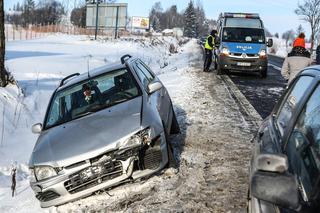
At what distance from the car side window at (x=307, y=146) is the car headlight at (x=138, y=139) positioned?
210 cm

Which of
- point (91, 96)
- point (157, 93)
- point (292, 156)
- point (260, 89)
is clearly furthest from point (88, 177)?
point (260, 89)

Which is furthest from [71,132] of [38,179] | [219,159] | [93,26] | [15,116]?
[93,26]

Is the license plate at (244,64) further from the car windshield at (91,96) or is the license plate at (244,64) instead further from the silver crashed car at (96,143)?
the silver crashed car at (96,143)

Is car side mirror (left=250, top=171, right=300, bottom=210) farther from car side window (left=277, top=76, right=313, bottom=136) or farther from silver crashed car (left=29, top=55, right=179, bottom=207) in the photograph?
silver crashed car (left=29, top=55, right=179, bottom=207)

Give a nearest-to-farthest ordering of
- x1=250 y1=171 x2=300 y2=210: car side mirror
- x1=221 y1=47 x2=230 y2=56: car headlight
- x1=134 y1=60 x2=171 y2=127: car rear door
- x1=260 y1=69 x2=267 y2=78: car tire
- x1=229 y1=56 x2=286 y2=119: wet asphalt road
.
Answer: x1=250 y1=171 x2=300 y2=210: car side mirror
x1=134 y1=60 x2=171 y2=127: car rear door
x1=229 y1=56 x2=286 y2=119: wet asphalt road
x1=221 y1=47 x2=230 y2=56: car headlight
x1=260 y1=69 x2=267 y2=78: car tire

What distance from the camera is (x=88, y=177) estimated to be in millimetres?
4566

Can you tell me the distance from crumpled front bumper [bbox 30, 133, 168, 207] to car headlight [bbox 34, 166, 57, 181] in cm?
6

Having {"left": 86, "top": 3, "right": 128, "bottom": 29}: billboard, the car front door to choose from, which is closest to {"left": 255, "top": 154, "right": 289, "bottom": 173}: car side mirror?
the car front door

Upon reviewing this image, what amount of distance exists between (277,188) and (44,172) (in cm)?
325

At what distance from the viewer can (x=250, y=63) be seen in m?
16.0

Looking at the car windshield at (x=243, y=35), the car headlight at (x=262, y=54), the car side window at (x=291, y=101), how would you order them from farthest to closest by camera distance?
the car windshield at (x=243, y=35), the car headlight at (x=262, y=54), the car side window at (x=291, y=101)

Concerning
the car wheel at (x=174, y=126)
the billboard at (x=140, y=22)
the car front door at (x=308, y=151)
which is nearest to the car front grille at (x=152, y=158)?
the car front door at (x=308, y=151)

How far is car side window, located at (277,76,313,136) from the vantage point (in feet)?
11.0

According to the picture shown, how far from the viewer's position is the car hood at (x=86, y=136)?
15.0 feet
